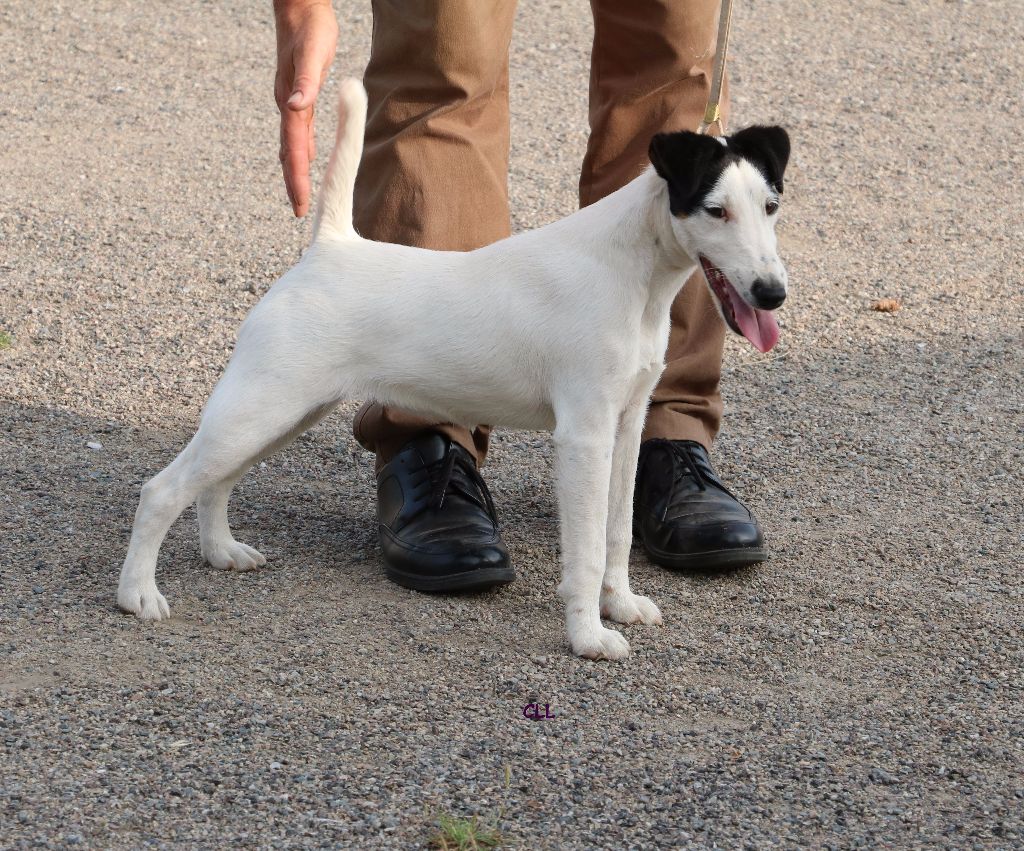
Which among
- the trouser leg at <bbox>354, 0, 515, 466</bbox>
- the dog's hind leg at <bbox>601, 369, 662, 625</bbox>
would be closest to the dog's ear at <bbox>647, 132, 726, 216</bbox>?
the dog's hind leg at <bbox>601, 369, 662, 625</bbox>

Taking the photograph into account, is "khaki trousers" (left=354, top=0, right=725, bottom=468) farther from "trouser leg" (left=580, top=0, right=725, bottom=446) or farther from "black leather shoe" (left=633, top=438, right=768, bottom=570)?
"black leather shoe" (left=633, top=438, right=768, bottom=570)

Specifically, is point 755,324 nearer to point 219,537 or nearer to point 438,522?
point 438,522

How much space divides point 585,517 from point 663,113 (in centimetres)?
129

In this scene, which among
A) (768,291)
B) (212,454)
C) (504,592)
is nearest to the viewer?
(768,291)

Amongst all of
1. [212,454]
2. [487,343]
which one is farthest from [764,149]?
[212,454]

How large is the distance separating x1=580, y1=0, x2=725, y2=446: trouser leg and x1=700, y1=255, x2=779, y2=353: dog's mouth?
931mm

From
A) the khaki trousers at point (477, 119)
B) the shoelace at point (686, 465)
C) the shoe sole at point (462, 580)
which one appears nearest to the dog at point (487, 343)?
the shoe sole at point (462, 580)

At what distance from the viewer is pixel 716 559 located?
3.52m

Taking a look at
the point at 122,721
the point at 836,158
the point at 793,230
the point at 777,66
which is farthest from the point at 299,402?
the point at 777,66

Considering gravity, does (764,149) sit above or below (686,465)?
above

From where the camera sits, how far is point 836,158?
7598 mm

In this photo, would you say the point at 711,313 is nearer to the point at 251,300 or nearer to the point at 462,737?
the point at 462,737

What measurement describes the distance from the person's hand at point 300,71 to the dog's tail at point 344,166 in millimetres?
109

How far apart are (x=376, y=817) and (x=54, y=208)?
464 centimetres
